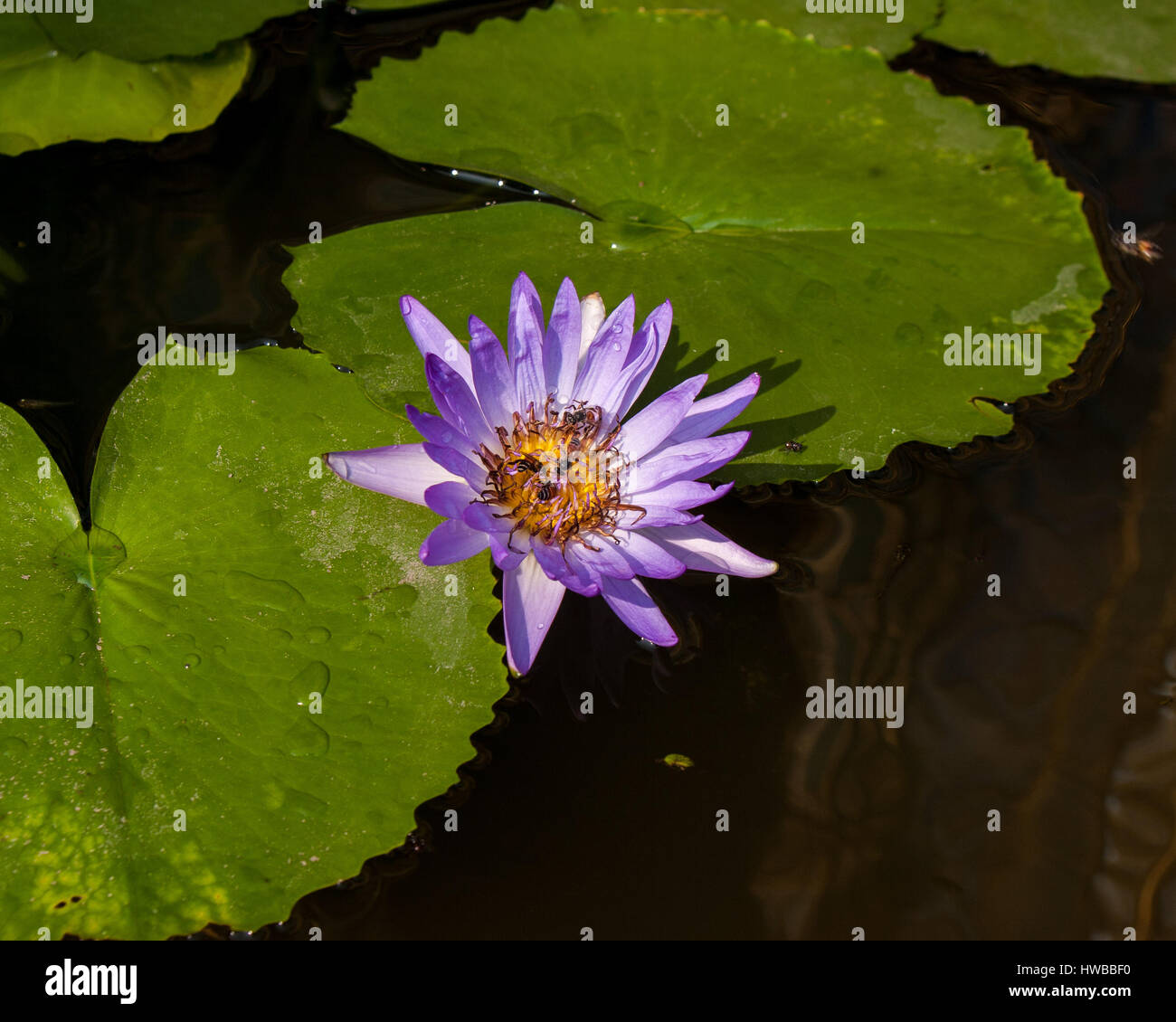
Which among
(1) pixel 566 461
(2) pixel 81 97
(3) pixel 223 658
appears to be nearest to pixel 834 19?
(1) pixel 566 461

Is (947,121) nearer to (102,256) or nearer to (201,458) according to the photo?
(201,458)

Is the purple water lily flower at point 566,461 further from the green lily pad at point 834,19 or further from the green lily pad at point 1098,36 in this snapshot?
the green lily pad at point 1098,36

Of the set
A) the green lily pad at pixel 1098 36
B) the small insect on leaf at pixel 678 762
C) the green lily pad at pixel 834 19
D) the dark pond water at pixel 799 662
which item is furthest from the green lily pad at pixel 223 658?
the green lily pad at pixel 1098 36

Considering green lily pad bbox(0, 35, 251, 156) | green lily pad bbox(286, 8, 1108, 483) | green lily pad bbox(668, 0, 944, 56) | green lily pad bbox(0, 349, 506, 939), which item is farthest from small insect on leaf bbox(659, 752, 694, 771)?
green lily pad bbox(668, 0, 944, 56)

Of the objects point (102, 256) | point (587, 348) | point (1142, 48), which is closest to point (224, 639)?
point (587, 348)

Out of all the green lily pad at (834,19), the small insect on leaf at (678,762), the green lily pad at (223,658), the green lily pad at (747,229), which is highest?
the green lily pad at (834,19)

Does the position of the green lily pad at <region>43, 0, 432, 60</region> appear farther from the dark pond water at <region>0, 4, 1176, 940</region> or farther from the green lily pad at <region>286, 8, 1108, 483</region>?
the green lily pad at <region>286, 8, 1108, 483</region>
